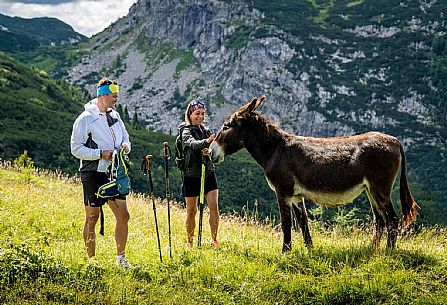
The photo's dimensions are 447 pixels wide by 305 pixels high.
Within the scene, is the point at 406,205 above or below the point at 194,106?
below

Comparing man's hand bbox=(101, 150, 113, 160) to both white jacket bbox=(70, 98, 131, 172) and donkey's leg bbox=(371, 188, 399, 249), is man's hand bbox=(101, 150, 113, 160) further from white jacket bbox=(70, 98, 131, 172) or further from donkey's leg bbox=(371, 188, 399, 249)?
donkey's leg bbox=(371, 188, 399, 249)

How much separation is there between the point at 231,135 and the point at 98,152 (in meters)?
2.43

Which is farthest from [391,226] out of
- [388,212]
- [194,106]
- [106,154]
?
[106,154]

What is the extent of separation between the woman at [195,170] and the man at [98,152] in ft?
5.00

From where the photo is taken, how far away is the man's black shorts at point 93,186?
7.02 m

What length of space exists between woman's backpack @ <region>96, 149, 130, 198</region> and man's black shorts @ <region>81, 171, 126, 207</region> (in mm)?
125

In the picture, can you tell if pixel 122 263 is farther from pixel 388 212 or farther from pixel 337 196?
pixel 388 212

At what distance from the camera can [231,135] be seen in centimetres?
816

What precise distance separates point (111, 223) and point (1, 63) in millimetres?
190413

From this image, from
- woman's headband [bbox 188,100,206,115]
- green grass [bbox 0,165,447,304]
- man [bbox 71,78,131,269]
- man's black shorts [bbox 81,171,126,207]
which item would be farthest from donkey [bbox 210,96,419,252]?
man's black shorts [bbox 81,171,126,207]

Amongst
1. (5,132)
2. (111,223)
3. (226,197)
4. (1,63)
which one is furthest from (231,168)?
(111,223)

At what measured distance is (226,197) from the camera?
120 metres

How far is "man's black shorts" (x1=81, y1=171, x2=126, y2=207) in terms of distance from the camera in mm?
7020

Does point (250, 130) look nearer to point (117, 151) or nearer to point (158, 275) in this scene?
point (117, 151)
